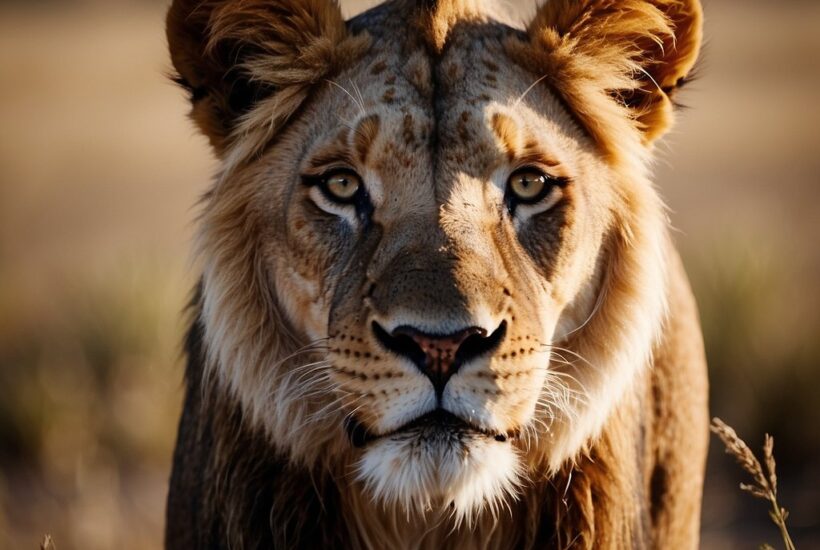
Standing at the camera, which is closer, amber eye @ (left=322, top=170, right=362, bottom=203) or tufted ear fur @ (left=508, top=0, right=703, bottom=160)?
amber eye @ (left=322, top=170, right=362, bottom=203)

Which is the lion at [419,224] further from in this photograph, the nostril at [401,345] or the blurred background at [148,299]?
the blurred background at [148,299]

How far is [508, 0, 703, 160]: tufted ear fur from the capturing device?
4.34 meters

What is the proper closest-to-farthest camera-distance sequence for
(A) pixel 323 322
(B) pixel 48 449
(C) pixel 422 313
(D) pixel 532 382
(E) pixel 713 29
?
(C) pixel 422 313 < (D) pixel 532 382 < (A) pixel 323 322 < (B) pixel 48 449 < (E) pixel 713 29

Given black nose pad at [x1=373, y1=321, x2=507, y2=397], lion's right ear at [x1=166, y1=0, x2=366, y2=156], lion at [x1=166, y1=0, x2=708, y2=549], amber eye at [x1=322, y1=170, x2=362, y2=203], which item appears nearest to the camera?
black nose pad at [x1=373, y1=321, x2=507, y2=397]

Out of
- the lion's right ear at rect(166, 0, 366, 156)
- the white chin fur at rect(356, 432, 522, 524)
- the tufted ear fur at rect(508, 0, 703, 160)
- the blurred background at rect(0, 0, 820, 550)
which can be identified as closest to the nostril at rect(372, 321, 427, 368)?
the white chin fur at rect(356, 432, 522, 524)

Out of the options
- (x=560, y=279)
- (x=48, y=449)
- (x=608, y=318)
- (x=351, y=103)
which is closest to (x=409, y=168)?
(x=351, y=103)

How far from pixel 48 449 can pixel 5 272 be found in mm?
4211

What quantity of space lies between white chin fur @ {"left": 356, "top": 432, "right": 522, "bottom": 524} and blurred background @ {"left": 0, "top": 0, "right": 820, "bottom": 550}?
179 cm

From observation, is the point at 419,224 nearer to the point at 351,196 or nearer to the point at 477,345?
the point at 351,196

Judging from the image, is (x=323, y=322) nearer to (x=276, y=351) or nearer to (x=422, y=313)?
(x=276, y=351)

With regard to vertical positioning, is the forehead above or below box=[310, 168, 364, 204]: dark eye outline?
above

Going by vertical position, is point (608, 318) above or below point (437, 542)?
above

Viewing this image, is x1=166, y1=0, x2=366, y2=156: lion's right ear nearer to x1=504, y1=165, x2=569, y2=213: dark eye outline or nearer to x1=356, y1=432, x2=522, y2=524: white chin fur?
x1=504, y1=165, x2=569, y2=213: dark eye outline

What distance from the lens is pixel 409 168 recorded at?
4016 mm
